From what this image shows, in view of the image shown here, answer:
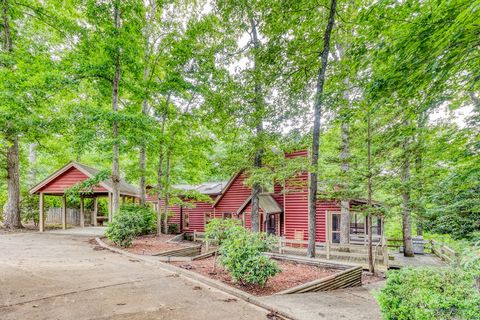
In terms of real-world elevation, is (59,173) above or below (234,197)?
above

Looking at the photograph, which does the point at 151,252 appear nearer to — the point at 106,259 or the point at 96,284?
the point at 106,259

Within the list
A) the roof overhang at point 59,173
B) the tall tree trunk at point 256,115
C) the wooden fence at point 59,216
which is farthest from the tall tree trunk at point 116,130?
the wooden fence at point 59,216

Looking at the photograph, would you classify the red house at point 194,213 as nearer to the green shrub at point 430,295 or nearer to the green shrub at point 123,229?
the green shrub at point 123,229

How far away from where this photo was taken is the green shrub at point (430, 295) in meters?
2.85

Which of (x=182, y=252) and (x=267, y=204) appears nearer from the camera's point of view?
(x=182, y=252)

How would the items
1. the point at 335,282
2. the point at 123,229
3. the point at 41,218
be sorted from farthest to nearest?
the point at 41,218 → the point at 123,229 → the point at 335,282

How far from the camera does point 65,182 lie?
16.1 metres

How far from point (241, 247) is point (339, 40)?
908cm

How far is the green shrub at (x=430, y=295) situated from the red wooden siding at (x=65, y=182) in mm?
16672

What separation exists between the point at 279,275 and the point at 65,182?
1580 cm

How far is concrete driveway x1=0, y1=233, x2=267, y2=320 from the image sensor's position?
4086 mm

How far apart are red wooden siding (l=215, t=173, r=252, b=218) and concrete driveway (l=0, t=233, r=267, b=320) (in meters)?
10.5

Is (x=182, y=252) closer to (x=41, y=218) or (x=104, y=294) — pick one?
(x=104, y=294)

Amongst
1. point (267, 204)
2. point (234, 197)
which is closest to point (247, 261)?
point (267, 204)
